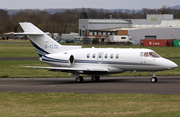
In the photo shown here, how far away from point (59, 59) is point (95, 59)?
3.29 metres

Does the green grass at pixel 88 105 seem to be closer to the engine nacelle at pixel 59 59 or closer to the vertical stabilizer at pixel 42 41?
the engine nacelle at pixel 59 59

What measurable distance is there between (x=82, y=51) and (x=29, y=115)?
15.4m

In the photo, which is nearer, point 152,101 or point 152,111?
point 152,111

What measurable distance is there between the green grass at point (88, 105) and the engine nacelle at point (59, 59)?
8815 millimetres

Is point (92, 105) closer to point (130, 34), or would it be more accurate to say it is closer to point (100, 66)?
point (100, 66)

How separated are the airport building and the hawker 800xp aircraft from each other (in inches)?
2926

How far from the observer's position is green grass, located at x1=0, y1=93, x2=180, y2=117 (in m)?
13.1

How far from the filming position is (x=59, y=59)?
27844mm

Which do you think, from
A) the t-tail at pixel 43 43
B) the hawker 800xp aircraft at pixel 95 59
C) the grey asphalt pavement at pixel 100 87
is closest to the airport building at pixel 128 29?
the t-tail at pixel 43 43

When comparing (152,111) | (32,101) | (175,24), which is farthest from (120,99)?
(175,24)

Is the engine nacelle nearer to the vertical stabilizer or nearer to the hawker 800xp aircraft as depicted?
the hawker 800xp aircraft

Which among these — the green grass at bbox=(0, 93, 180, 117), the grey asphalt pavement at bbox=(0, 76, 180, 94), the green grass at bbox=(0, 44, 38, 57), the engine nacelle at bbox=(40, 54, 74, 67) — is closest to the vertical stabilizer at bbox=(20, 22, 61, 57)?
the engine nacelle at bbox=(40, 54, 74, 67)

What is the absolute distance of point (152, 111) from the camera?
1337 cm

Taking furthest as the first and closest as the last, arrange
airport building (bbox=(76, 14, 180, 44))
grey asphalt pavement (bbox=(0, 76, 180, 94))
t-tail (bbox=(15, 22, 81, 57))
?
airport building (bbox=(76, 14, 180, 44)), t-tail (bbox=(15, 22, 81, 57)), grey asphalt pavement (bbox=(0, 76, 180, 94))
